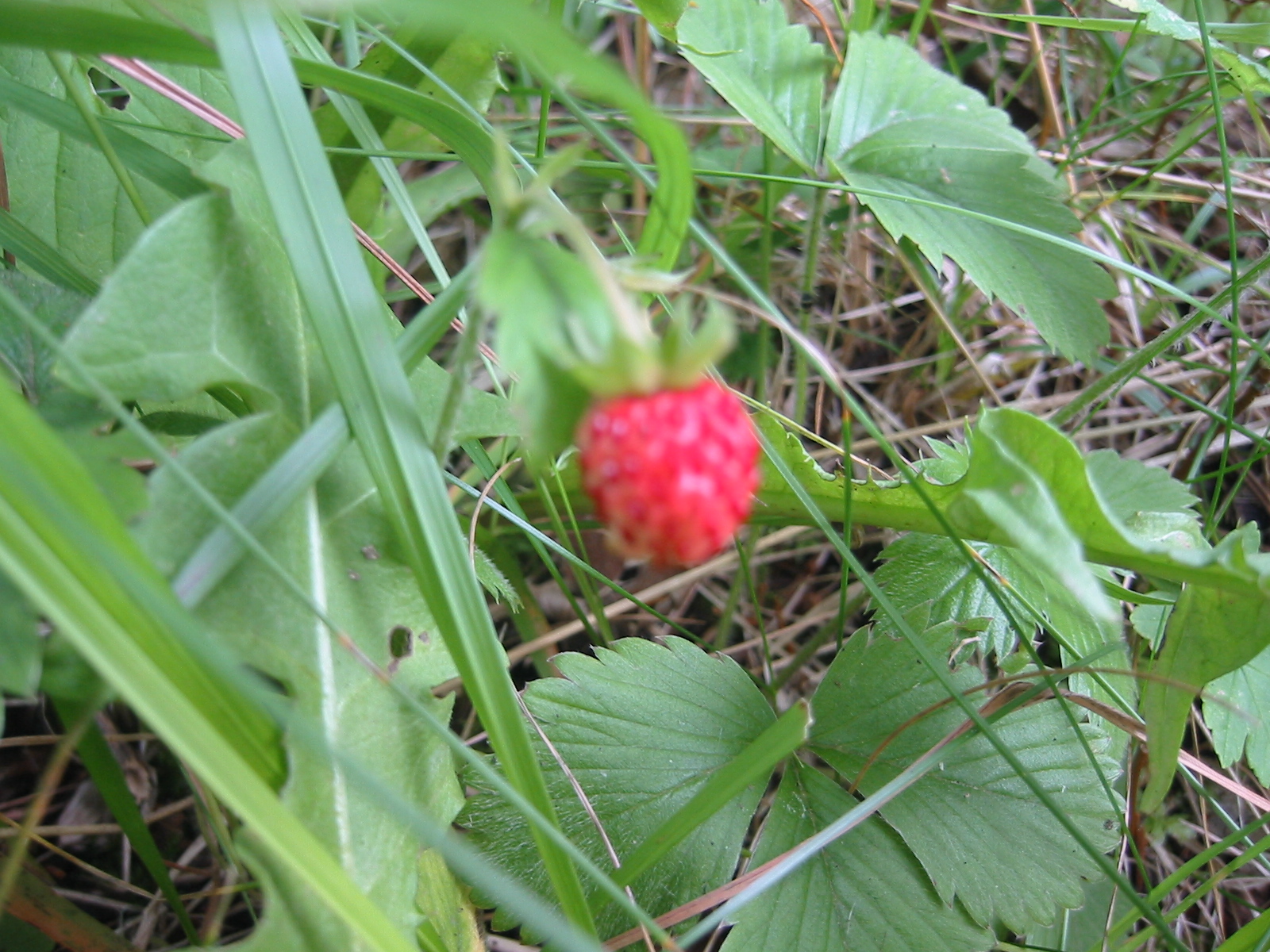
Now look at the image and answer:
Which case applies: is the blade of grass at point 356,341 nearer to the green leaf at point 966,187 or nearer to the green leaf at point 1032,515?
the green leaf at point 1032,515

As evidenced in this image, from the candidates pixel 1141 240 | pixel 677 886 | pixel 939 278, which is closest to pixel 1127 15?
pixel 1141 240

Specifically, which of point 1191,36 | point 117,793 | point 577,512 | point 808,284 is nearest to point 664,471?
point 117,793

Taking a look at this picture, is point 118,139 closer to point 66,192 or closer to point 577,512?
point 66,192

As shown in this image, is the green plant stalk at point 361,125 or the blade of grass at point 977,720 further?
the green plant stalk at point 361,125

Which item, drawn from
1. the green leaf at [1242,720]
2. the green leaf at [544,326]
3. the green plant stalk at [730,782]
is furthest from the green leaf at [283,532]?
the green leaf at [1242,720]

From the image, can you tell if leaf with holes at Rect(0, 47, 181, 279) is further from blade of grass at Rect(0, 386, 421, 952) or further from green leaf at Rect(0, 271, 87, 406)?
blade of grass at Rect(0, 386, 421, 952)

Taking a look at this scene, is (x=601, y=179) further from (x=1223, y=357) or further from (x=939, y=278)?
(x=1223, y=357)

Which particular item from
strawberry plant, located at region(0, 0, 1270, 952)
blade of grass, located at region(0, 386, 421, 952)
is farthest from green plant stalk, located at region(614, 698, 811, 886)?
blade of grass, located at region(0, 386, 421, 952)
